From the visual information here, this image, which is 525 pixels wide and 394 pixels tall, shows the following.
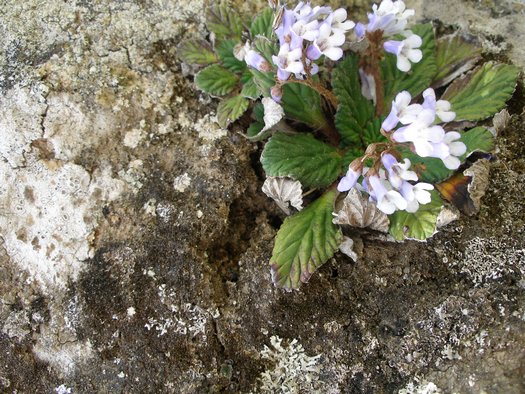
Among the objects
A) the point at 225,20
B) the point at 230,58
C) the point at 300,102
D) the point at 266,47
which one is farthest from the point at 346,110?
the point at 225,20

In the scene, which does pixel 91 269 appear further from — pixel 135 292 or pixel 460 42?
pixel 460 42

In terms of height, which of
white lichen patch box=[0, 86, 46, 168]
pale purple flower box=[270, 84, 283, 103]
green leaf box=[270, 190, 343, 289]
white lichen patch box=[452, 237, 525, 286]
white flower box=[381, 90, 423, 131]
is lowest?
white lichen patch box=[452, 237, 525, 286]

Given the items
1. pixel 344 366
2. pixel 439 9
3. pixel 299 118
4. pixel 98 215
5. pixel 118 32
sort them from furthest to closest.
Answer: pixel 439 9, pixel 118 32, pixel 299 118, pixel 98 215, pixel 344 366

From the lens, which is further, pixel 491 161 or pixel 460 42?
pixel 460 42

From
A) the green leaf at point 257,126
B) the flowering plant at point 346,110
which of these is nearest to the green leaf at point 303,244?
the flowering plant at point 346,110

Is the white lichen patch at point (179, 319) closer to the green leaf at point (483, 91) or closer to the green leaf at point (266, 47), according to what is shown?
→ the green leaf at point (266, 47)

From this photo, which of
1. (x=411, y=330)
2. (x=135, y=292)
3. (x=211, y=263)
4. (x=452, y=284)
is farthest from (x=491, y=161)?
(x=135, y=292)

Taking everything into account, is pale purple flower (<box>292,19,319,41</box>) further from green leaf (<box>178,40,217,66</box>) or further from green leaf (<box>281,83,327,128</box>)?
green leaf (<box>178,40,217,66</box>)

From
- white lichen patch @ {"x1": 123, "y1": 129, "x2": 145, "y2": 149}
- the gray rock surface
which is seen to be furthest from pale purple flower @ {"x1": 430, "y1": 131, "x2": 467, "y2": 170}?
white lichen patch @ {"x1": 123, "y1": 129, "x2": 145, "y2": 149}
